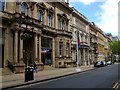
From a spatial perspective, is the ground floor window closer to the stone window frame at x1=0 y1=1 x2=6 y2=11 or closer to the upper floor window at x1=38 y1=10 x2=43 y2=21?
the upper floor window at x1=38 y1=10 x2=43 y2=21

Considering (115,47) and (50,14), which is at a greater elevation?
(50,14)

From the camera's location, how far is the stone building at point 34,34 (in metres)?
41.4

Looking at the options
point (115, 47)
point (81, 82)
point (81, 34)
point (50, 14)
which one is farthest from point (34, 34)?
point (115, 47)

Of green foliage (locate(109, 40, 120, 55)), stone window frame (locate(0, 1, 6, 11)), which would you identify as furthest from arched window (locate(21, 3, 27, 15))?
green foliage (locate(109, 40, 120, 55))

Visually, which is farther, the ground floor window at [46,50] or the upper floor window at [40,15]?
the ground floor window at [46,50]

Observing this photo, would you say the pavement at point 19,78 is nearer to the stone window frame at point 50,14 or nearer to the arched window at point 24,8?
the arched window at point 24,8

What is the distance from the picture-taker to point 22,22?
41.4 m

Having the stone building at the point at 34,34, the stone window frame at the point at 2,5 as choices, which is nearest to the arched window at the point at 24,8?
the stone building at the point at 34,34

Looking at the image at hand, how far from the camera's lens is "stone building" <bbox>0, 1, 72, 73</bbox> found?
41.4 meters

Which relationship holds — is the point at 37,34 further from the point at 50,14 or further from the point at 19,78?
the point at 19,78

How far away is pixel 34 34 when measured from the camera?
4816 cm

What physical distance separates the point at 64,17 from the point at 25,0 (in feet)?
65.5

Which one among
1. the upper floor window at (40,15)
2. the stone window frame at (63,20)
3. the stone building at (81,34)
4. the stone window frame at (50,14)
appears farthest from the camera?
the stone building at (81,34)

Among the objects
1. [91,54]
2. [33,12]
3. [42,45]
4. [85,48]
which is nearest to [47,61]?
[42,45]
